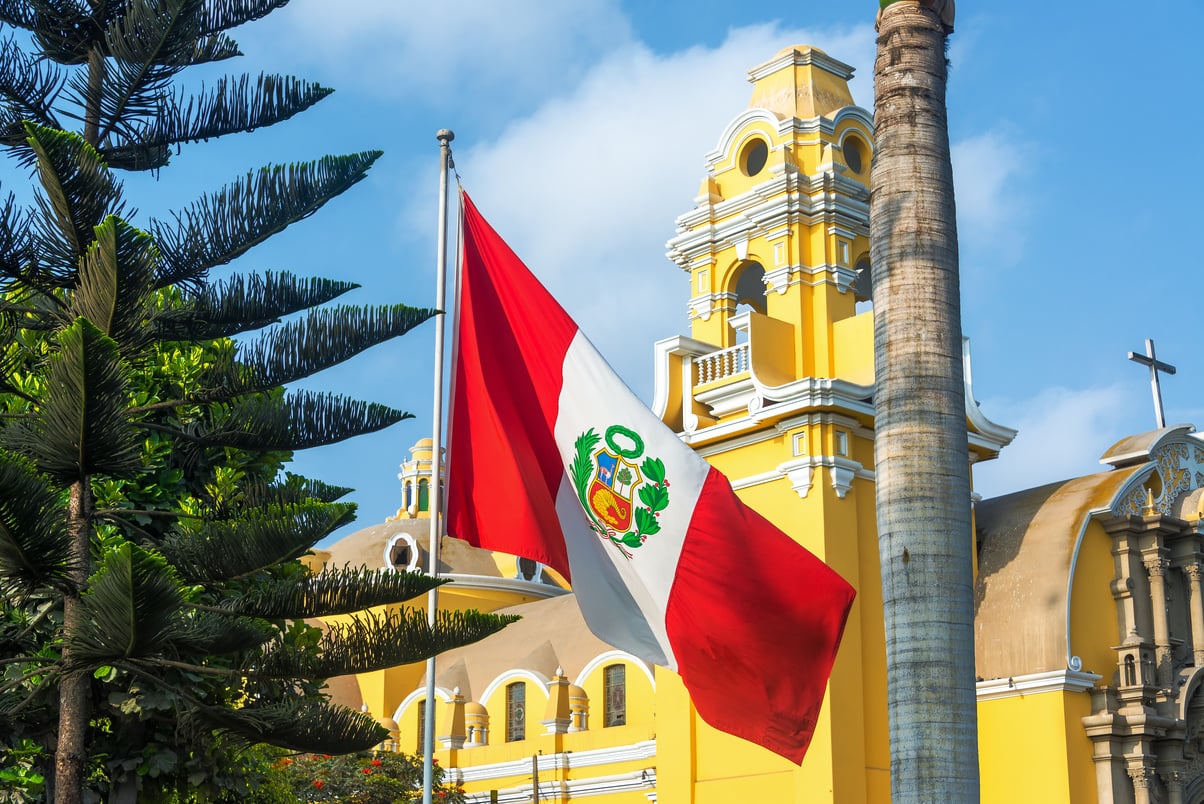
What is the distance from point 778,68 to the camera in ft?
72.9

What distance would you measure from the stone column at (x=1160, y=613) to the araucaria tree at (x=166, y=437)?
12.9 meters

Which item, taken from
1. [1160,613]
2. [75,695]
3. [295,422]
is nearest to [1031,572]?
[1160,613]

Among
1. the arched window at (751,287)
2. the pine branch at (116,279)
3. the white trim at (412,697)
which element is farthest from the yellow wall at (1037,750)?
the white trim at (412,697)

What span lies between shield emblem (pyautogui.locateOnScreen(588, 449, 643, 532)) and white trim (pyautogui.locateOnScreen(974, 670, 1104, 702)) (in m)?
10.5

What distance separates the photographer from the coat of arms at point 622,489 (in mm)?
9836

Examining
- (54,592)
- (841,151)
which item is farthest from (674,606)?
(841,151)

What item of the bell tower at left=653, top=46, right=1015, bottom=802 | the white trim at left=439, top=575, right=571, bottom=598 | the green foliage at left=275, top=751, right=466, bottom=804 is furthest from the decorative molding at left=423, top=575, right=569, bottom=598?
the bell tower at left=653, top=46, right=1015, bottom=802

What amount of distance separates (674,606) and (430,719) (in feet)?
6.07

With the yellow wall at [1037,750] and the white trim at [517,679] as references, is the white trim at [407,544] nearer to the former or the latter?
the white trim at [517,679]

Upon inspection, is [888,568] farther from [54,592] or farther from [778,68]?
[778,68]

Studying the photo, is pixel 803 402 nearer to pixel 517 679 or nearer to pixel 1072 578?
pixel 1072 578

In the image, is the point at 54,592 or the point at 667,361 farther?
the point at 667,361

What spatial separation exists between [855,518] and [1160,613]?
4.14 m

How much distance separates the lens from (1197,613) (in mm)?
19875
